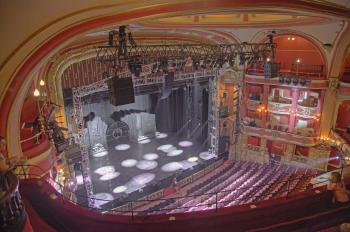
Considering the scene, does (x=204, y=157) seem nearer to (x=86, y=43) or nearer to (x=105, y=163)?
(x=105, y=163)

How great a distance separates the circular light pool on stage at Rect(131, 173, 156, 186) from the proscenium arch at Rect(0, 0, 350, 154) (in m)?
10.5

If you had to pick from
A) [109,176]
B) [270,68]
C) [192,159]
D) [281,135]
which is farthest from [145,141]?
[270,68]

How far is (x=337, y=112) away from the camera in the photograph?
52.7ft

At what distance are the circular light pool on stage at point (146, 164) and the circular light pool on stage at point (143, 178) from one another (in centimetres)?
90

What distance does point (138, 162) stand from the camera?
1908 centimetres

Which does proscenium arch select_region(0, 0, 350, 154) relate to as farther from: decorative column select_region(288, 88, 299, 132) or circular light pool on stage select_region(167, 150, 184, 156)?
circular light pool on stage select_region(167, 150, 184, 156)

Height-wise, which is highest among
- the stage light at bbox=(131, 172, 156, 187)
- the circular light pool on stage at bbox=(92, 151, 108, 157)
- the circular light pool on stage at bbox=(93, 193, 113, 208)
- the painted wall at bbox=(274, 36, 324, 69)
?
the painted wall at bbox=(274, 36, 324, 69)

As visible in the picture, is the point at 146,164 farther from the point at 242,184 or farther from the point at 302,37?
the point at 302,37

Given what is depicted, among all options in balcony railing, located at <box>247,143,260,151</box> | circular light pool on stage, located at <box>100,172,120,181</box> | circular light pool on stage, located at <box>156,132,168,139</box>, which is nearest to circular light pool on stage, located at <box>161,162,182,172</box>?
circular light pool on stage, located at <box>100,172,120,181</box>

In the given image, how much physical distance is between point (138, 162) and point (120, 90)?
435 inches

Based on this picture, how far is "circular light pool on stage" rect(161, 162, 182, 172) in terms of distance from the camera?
1811 centimetres

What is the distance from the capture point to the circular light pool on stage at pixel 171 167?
713 inches

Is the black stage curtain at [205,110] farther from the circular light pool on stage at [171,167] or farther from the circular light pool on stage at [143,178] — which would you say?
the circular light pool on stage at [143,178]

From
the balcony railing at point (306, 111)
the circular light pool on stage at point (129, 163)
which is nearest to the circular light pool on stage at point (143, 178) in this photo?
the circular light pool on stage at point (129, 163)
